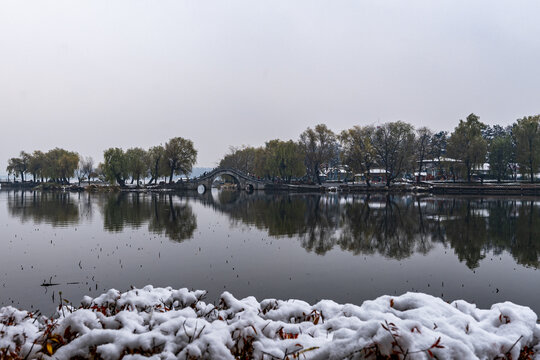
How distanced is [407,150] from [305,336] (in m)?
79.1

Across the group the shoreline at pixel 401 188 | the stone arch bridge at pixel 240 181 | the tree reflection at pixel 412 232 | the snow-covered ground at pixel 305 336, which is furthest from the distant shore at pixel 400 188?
the snow-covered ground at pixel 305 336

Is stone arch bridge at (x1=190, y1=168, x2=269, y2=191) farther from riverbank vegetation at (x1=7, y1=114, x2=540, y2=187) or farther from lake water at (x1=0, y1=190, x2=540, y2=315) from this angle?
lake water at (x1=0, y1=190, x2=540, y2=315)

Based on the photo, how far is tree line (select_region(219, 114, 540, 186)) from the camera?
69.0 metres

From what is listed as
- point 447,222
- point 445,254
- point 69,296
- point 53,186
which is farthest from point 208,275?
point 53,186

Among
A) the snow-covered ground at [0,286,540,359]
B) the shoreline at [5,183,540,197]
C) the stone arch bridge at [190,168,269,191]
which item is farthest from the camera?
the stone arch bridge at [190,168,269,191]

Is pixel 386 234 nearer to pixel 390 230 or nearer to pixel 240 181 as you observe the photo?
pixel 390 230

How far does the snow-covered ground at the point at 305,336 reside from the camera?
11.7 ft

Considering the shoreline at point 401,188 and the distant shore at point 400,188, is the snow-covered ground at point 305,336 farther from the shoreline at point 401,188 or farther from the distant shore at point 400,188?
the distant shore at point 400,188

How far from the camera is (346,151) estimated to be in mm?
83062

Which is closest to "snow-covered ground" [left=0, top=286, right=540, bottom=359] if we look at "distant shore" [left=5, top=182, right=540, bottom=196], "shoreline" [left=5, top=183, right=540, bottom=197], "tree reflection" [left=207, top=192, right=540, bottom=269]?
"tree reflection" [left=207, top=192, right=540, bottom=269]

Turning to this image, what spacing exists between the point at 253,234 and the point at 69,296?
14189 mm

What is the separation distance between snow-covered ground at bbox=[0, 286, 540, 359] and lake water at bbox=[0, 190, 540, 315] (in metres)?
7.03

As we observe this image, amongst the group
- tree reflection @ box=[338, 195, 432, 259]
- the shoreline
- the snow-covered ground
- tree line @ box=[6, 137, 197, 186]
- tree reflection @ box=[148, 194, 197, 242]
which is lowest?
tree reflection @ box=[338, 195, 432, 259]

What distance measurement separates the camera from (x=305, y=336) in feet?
14.0
